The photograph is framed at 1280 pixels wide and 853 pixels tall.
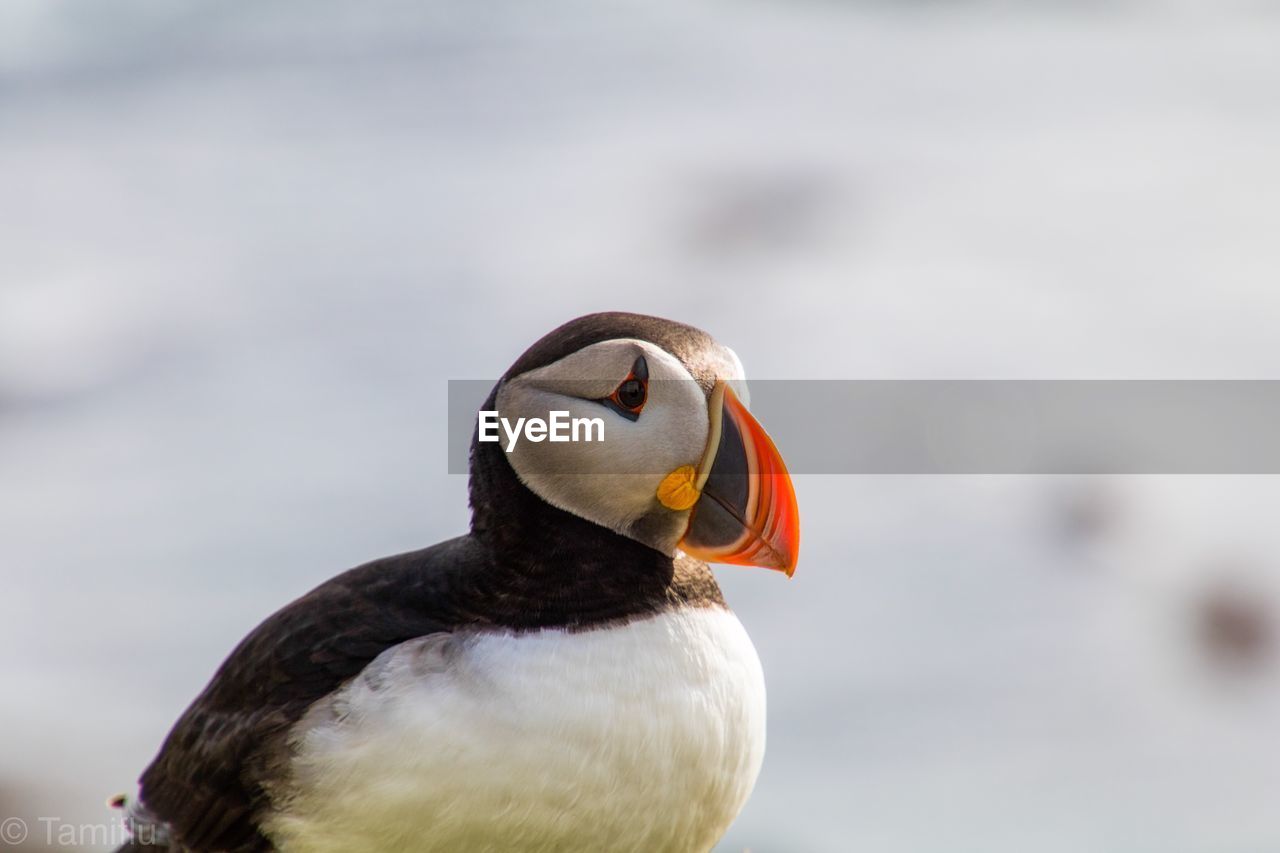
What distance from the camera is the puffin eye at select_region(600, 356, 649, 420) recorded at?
3873mm

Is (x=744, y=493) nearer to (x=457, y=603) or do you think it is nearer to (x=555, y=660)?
(x=555, y=660)

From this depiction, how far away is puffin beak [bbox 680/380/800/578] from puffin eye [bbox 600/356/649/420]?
0.18m

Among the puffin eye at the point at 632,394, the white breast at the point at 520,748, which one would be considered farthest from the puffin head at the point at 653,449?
the white breast at the point at 520,748

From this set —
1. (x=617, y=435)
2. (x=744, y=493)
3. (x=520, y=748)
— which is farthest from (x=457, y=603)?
(x=744, y=493)

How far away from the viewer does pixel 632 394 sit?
3.88 m

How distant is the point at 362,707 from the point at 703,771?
838 mm

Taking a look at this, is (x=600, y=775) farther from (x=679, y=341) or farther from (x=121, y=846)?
(x=121, y=846)

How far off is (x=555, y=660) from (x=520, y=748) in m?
0.23

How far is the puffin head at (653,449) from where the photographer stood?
3869 millimetres

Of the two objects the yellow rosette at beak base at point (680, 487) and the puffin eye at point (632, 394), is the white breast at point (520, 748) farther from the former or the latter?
the puffin eye at point (632, 394)

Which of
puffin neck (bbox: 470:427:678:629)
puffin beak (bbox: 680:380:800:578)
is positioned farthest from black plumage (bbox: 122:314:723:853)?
puffin beak (bbox: 680:380:800:578)

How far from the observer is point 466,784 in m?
3.70

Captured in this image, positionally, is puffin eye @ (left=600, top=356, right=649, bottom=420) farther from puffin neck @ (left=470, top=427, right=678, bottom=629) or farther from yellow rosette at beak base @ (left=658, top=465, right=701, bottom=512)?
puffin neck @ (left=470, top=427, right=678, bottom=629)

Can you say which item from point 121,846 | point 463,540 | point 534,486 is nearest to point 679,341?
point 534,486
